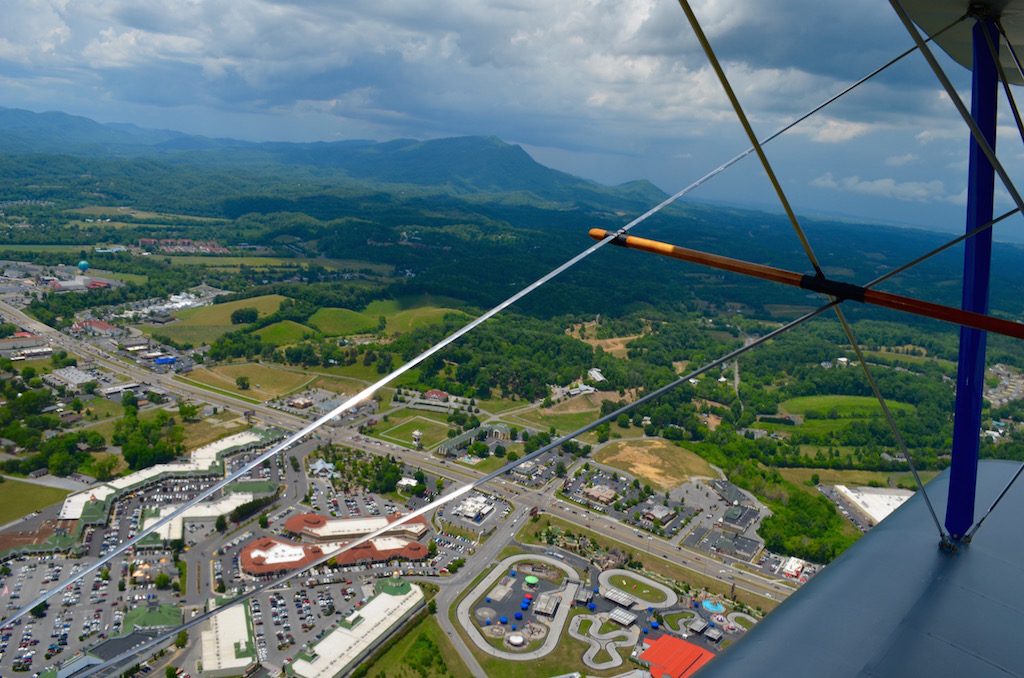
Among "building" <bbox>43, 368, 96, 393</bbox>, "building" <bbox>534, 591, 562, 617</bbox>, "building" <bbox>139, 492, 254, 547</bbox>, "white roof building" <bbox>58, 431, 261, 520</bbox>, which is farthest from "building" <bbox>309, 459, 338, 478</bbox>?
"building" <bbox>43, 368, 96, 393</bbox>

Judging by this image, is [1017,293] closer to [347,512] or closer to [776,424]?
[776,424]

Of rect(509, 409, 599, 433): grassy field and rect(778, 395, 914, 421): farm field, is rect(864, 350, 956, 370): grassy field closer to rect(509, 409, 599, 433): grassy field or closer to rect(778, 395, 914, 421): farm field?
rect(778, 395, 914, 421): farm field

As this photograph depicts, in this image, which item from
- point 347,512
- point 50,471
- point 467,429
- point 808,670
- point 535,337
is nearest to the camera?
point 808,670

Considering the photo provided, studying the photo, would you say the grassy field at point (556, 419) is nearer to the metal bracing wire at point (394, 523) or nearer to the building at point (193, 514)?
the building at point (193, 514)

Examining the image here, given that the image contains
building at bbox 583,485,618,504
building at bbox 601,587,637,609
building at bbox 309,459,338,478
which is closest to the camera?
building at bbox 601,587,637,609

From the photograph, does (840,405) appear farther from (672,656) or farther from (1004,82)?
(1004,82)

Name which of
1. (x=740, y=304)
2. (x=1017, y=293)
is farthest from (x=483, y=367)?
(x=1017, y=293)

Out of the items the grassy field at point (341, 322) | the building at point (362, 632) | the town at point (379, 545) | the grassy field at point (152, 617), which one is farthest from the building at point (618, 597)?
the grassy field at point (341, 322)
